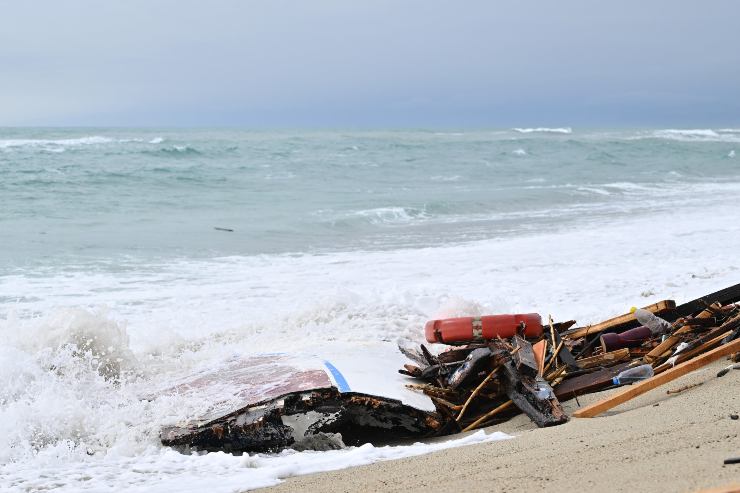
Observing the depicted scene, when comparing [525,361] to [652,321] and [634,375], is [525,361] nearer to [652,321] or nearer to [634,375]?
[634,375]

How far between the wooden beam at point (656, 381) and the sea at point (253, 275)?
72 centimetres

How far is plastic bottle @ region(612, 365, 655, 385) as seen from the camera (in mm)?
5297

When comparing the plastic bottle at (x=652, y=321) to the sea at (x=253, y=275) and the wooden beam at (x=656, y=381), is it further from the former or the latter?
the sea at (x=253, y=275)

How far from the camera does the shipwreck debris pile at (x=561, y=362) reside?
16.5 feet

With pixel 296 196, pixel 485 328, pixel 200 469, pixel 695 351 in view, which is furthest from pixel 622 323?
pixel 296 196

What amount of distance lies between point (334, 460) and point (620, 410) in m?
1.84

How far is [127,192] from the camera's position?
24.5 meters

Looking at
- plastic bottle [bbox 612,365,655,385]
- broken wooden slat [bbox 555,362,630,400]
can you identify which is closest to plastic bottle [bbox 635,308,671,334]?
broken wooden slat [bbox 555,362,630,400]

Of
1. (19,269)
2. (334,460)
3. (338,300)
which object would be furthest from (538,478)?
(19,269)

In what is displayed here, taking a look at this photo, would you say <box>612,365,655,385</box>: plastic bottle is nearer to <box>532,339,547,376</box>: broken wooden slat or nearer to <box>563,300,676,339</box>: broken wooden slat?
<box>532,339,547,376</box>: broken wooden slat

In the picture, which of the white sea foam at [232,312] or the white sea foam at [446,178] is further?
the white sea foam at [446,178]

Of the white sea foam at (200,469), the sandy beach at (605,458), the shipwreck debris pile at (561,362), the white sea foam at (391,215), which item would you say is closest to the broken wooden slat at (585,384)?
the shipwreck debris pile at (561,362)

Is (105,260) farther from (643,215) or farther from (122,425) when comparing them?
(643,215)

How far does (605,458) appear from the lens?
3486 mm
